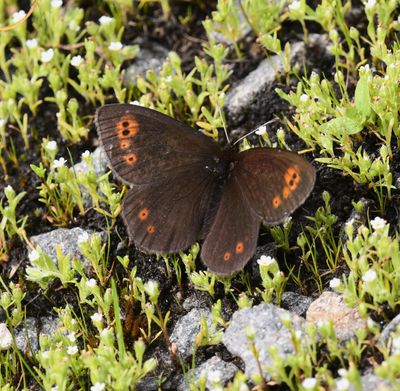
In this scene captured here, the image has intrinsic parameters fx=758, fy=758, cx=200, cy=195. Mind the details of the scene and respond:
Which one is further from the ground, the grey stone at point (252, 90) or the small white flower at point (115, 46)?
the small white flower at point (115, 46)

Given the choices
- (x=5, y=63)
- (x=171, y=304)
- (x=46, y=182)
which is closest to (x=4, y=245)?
(x=46, y=182)

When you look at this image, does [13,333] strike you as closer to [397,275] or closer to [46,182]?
[46,182]

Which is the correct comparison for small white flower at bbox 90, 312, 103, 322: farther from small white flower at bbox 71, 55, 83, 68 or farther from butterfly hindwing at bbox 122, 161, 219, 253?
small white flower at bbox 71, 55, 83, 68

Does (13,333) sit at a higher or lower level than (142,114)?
lower

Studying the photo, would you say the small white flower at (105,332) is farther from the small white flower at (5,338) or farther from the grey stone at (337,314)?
the grey stone at (337,314)

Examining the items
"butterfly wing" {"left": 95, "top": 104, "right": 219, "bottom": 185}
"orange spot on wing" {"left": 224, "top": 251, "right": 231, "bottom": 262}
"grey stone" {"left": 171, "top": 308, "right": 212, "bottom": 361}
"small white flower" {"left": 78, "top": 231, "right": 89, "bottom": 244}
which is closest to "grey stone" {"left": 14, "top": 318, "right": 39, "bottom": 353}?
"small white flower" {"left": 78, "top": 231, "right": 89, "bottom": 244}

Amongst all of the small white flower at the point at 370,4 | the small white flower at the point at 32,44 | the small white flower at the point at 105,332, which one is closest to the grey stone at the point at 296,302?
the small white flower at the point at 105,332

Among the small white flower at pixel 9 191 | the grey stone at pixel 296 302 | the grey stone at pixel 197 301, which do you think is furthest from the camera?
the small white flower at pixel 9 191
